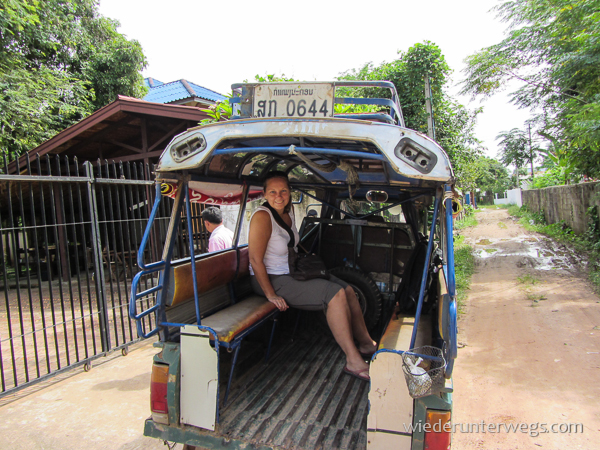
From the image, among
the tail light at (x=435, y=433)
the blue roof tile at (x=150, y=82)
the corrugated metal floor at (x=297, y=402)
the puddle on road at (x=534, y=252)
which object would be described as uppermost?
the blue roof tile at (x=150, y=82)

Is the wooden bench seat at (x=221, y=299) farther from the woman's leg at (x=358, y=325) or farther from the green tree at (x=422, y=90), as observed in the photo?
the green tree at (x=422, y=90)

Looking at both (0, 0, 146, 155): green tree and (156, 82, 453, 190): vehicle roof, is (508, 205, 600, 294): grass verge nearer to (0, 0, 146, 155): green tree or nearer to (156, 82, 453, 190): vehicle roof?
(156, 82, 453, 190): vehicle roof

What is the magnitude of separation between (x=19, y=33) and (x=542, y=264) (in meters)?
17.4

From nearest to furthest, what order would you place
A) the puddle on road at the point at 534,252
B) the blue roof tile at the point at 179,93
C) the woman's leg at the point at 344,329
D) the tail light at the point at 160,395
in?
the tail light at the point at 160,395, the woman's leg at the point at 344,329, the puddle on road at the point at 534,252, the blue roof tile at the point at 179,93

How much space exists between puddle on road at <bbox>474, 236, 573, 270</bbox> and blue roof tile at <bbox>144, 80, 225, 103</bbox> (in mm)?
11057

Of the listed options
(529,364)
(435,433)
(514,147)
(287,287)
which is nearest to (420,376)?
(435,433)

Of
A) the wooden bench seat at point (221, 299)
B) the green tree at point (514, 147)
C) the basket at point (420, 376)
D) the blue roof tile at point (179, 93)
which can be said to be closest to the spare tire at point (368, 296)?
the wooden bench seat at point (221, 299)

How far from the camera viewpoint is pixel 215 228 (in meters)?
4.98

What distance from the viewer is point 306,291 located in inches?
127

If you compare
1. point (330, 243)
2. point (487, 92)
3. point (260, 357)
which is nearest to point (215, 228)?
point (330, 243)

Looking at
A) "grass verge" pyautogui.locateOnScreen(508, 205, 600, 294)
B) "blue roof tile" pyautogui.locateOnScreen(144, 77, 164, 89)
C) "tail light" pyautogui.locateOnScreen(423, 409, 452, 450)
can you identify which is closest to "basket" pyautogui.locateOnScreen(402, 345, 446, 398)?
"tail light" pyautogui.locateOnScreen(423, 409, 452, 450)

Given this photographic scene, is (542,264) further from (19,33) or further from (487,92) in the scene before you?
(19,33)

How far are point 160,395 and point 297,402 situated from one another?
0.97 meters

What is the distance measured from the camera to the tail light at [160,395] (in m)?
2.46
